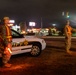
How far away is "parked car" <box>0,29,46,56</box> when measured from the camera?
11.5 meters

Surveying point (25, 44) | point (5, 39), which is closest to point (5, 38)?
point (5, 39)

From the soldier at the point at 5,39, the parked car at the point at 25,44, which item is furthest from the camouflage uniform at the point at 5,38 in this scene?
the parked car at the point at 25,44

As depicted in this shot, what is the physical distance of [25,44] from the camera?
1194 cm

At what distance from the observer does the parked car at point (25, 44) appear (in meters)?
11.5

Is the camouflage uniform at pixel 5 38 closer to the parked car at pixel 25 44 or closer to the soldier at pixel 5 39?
the soldier at pixel 5 39

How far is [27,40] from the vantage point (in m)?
12.1

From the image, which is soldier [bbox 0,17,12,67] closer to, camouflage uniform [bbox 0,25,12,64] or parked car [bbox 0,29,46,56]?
camouflage uniform [bbox 0,25,12,64]

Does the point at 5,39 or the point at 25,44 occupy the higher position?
the point at 5,39

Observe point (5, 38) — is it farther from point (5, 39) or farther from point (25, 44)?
point (25, 44)

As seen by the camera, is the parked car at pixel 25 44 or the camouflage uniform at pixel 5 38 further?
the parked car at pixel 25 44

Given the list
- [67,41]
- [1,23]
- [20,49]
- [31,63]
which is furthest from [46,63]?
[67,41]

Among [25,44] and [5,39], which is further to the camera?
[25,44]

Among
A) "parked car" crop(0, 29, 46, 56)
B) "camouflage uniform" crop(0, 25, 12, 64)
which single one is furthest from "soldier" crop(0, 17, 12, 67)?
"parked car" crop(0, 29, 46, 56)

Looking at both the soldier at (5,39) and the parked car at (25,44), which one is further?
the parked car at (25,44)
